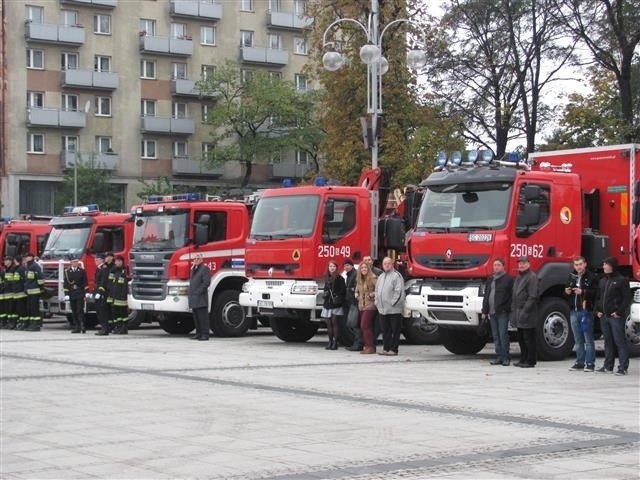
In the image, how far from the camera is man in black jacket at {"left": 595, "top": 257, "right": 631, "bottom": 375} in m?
15.6

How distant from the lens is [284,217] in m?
21.4

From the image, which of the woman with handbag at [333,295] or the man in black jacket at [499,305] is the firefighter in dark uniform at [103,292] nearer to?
the woman with handbag at [333,295]

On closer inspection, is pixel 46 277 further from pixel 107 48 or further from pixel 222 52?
pixel 222 52

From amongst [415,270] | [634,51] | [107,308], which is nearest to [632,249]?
[415,270]

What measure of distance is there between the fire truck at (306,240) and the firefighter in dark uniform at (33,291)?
7.26 m

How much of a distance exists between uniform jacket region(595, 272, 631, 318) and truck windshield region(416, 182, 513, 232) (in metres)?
2.54

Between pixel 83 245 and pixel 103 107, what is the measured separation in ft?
127

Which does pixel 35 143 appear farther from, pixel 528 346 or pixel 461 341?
pixel 528 346

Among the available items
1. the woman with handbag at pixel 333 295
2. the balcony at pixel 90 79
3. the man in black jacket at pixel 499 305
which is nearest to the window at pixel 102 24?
the balcony at pixel 90 79

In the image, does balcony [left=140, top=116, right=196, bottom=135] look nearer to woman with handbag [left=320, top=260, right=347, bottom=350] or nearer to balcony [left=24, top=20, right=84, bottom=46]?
balcony [left=24, top=20, right=84, bottom=46]

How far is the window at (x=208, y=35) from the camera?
68.3 metres

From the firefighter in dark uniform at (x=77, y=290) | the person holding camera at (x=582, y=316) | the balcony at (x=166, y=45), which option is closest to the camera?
the person holding camera at (x=582, y=316)

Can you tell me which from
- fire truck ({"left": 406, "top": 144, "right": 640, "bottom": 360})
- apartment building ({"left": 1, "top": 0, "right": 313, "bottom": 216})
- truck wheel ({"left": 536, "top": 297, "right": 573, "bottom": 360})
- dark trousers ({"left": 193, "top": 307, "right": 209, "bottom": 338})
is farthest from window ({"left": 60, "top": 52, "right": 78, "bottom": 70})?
truck wheel ({"left": 536, "top": 297, "right": 573, "bottom": 360})

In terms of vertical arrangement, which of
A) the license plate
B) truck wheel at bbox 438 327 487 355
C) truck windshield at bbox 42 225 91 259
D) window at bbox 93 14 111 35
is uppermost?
window at bbox 93 14 111 35
